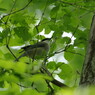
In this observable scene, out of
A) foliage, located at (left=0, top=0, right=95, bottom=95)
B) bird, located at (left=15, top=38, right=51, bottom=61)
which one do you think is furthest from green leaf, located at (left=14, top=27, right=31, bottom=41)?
bird, located at (left=15, top=38, right=51, bottom=61)

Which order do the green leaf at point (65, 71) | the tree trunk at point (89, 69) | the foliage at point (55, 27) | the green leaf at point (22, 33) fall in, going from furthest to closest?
the green leaf at point (22, 33)
the foliage at point (55, 27)
the green leaf at point (65, 71)
the tree trunk at point (89, 69)

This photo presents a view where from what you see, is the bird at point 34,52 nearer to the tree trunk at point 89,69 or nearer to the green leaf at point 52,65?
the green leaf at point 52,65

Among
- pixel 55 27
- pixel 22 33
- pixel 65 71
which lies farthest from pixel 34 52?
pixel 65 71

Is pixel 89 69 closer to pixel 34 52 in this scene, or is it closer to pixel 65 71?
pixel 65 71

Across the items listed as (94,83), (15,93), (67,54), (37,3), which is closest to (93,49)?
(94,83)

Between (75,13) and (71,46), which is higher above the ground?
(75,13)

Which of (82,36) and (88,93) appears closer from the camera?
(88,93)

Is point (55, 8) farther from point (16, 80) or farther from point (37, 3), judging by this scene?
point (16, 80)

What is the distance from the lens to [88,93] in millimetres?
1057

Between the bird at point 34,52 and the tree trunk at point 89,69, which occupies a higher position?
the tree trunk at point 89,69

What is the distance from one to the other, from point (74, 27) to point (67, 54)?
1.27 ft

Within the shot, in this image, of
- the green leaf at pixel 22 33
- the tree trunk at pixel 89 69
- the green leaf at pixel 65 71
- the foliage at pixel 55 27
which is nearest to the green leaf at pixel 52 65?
the foliage at pixel 55 27

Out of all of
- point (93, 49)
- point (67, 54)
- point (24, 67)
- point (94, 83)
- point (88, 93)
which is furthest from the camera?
point (67, 54)

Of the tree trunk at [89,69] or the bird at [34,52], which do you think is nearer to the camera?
the tree trunk at [89,69]
